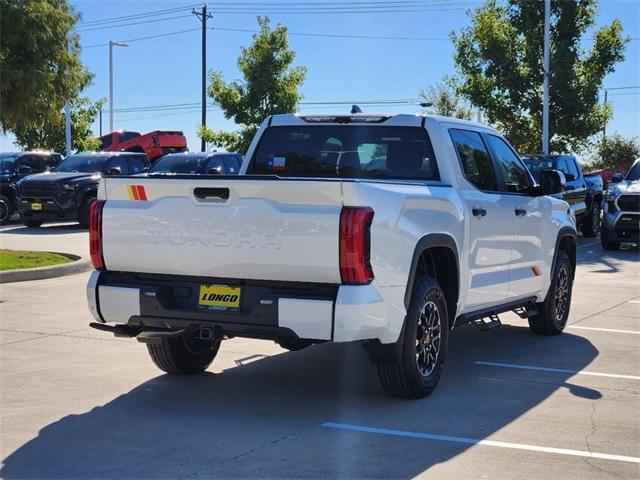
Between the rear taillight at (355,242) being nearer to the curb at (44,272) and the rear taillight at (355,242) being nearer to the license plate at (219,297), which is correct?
the license plate at (219,297)

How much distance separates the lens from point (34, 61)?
49.8 ft

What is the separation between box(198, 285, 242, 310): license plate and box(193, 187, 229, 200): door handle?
0.58 metres

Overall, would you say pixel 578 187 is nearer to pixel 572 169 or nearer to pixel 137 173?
pixel 572 169

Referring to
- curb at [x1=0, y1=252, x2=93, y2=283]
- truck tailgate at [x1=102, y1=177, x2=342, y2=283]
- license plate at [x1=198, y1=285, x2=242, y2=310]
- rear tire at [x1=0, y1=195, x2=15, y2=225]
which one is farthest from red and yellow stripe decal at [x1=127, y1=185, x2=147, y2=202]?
rear tire at [x1=0, y1=195, x2=15, y2=225]

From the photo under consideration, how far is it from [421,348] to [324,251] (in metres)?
1.27

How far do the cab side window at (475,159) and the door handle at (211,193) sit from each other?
231cm

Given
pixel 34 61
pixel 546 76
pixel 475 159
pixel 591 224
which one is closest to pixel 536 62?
pixel 546 76

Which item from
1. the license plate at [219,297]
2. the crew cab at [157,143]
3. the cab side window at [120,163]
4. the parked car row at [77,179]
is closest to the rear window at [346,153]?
the license plate at [219,297]

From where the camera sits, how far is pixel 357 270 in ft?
18.7

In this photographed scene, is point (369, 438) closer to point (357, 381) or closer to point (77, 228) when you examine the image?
point (357, 381)

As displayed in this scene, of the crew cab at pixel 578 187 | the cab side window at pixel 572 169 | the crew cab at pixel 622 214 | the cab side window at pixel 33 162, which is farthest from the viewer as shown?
the cab side window at pixel 33 162

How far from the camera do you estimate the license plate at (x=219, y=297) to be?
6074 mm

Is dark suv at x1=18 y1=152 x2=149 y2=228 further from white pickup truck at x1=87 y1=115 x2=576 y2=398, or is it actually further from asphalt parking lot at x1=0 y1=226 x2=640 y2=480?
white pickup truck at x1=87 y1=115 x2=576 y2=398

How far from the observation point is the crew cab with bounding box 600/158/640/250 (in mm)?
18484
